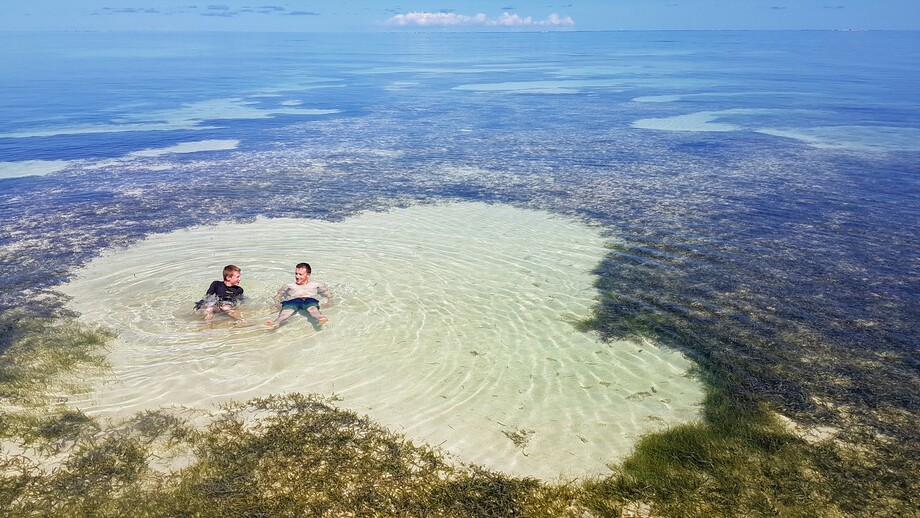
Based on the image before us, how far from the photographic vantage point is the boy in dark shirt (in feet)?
34.5

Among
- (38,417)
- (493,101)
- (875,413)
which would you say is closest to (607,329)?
(875,413)

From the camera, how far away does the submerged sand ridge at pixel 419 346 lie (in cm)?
777

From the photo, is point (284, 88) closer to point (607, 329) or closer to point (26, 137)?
point (26, 137)

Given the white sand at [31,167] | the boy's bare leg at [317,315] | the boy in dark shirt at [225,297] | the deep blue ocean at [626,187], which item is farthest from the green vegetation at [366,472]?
the white sand at [31,167]

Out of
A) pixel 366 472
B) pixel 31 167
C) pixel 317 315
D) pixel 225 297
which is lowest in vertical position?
pixel 366 472

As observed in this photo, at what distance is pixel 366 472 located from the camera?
6.71m

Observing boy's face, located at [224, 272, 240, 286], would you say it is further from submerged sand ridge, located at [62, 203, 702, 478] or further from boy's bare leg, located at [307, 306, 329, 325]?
boy's bare leg, located at [307, 306, 329, 325]

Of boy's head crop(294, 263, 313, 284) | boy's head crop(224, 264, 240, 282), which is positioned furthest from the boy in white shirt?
boy's head crop(224, 264, 240, 282)

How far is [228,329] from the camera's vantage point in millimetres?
10203

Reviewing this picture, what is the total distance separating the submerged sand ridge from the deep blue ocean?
115 centimetres

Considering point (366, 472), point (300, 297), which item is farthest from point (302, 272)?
point (366, 472)

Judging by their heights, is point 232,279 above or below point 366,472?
above

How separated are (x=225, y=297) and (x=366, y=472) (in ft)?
18.2

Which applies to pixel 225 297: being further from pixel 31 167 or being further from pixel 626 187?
pixel 31 167
